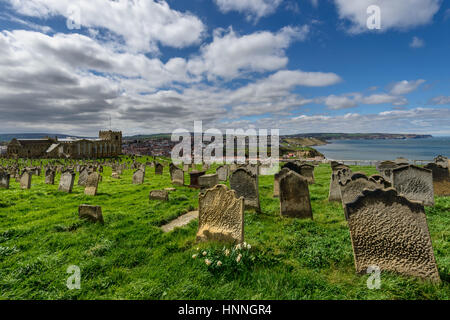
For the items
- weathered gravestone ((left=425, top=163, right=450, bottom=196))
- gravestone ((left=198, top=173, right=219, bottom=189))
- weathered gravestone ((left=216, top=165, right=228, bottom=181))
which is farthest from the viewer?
weathered gravestone ((left=216, top=165, right=228, bottom=181))

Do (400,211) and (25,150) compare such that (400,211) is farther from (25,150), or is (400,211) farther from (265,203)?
(25,150)

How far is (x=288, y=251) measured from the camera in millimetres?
4492

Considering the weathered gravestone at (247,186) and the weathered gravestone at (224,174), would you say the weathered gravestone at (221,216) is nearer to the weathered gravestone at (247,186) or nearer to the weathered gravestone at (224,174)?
the weathered gravestone at (247,186)

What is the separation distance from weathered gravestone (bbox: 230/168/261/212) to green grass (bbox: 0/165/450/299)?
764 mm

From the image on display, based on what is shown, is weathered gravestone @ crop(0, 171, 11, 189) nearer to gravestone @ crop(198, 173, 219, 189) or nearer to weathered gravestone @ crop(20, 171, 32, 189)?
weathered gravestone @ crop(20, 171, 32, 189)

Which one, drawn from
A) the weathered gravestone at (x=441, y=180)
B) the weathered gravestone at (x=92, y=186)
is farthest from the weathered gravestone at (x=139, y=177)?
the weathered gravestone at (x=441, y=180)

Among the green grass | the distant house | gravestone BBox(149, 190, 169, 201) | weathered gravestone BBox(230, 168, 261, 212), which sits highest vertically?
the distant house

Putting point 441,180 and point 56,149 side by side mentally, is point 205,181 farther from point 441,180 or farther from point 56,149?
point 56,149

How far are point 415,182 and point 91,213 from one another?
37.2ft

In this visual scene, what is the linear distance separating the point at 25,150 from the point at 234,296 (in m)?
100

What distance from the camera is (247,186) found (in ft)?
25.9

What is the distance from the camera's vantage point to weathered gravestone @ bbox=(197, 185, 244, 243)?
4.70 meters

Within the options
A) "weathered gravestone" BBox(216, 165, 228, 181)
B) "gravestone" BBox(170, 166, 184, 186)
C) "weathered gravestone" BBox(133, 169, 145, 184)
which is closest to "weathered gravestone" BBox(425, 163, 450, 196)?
"weathered gravestone" BBox(216, 165, 228, 181)
